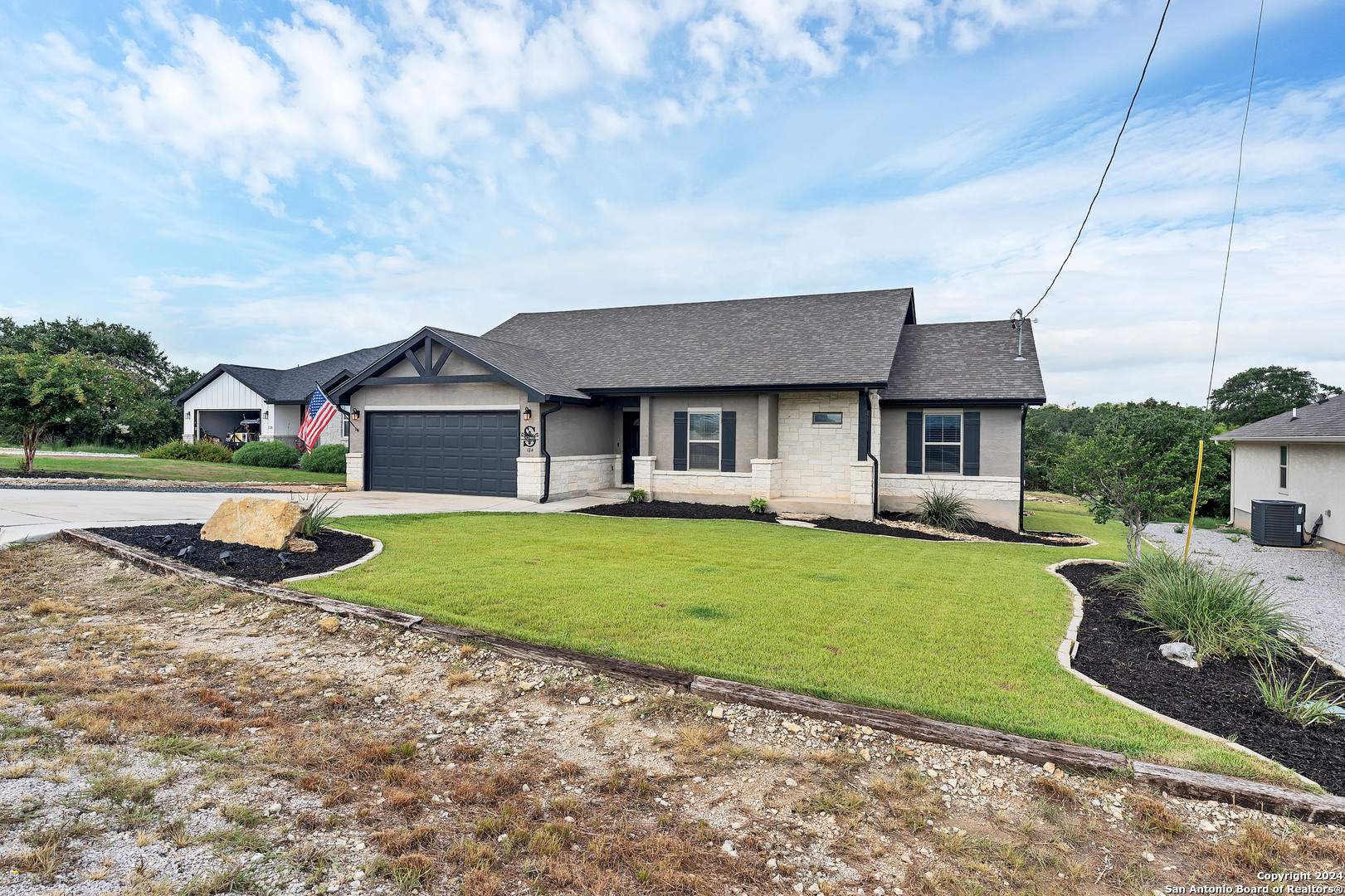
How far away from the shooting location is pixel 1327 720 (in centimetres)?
412

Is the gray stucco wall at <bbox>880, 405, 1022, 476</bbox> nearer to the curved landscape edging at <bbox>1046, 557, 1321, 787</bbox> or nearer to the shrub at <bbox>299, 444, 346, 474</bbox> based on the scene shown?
the curved landscape edging at <bbox>1046, 557, 1321, 787</bbox>

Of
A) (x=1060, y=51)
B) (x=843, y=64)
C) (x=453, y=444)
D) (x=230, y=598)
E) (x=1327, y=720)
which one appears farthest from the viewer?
(x=453, y=444)

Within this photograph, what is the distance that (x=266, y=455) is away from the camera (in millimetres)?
24641

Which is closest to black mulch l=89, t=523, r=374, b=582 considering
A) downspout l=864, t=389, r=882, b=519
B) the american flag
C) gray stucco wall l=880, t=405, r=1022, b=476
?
downspout l=864, t=389, r=882, b=519

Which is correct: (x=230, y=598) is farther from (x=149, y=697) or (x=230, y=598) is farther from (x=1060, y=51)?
(x=1060, y=51)

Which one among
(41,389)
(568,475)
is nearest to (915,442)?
(568,475)

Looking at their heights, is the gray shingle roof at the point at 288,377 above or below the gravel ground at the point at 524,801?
above

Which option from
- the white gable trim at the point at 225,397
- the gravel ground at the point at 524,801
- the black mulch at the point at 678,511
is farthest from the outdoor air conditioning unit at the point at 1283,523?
the white gable trim at the point at 225,397

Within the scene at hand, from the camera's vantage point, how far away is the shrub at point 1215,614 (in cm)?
547

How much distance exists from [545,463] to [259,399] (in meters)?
23.2

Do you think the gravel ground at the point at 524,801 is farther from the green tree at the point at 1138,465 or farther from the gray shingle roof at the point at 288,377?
the gray shingle roof at the point at 288,377

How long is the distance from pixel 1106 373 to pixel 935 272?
31.2 feet

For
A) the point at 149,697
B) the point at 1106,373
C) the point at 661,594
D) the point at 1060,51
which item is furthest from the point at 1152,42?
the point at 1106,373

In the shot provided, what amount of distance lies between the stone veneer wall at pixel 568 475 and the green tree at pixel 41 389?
12.9 metres
